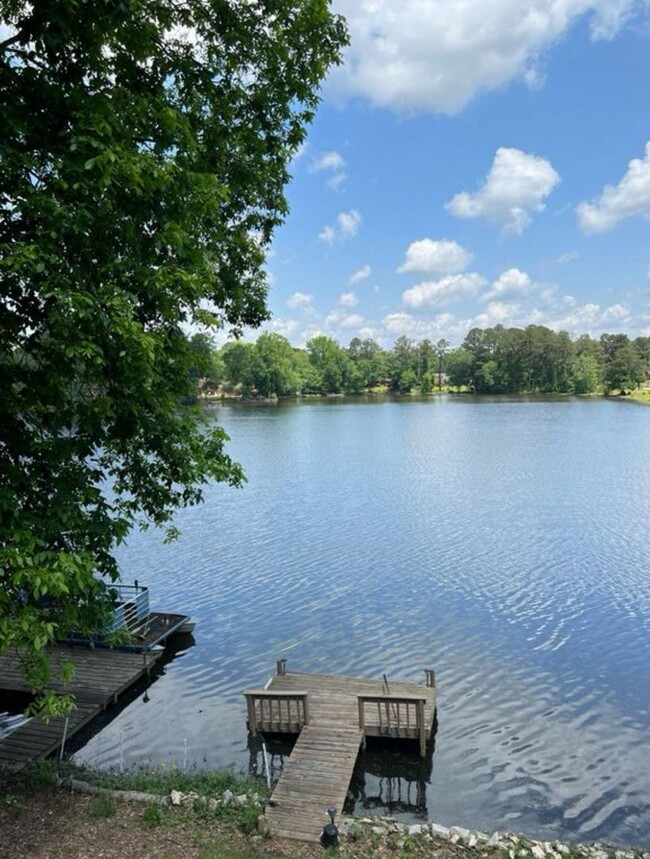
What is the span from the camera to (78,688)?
14.3 meters

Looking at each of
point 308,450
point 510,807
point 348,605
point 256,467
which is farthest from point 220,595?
point 308,450

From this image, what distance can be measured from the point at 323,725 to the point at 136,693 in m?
5.49

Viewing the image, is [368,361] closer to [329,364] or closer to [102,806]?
[329,364]

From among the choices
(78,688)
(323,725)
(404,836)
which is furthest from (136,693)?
(404,836)

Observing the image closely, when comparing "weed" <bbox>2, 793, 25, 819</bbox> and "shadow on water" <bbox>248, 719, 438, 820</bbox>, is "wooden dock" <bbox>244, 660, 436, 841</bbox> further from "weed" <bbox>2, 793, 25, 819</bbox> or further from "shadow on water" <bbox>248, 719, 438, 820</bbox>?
"weed" <bbox>2, 793, 25, 819</bbox>

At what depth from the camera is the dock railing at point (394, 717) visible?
39.4 feet

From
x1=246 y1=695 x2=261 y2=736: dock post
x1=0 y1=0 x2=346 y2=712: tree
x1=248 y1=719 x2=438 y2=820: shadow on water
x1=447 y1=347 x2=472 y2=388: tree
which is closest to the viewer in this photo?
x1=0 y1=0 x2=346 y2=712: tree

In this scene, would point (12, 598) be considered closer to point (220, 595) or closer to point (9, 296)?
point (9, 296)

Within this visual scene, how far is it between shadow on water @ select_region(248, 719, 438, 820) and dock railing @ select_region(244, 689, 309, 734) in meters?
0.40

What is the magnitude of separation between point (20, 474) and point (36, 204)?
108 inches

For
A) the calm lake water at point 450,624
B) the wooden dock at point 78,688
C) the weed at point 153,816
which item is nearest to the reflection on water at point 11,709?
the wooden dock at point 78,688

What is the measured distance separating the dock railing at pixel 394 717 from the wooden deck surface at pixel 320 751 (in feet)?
0.49

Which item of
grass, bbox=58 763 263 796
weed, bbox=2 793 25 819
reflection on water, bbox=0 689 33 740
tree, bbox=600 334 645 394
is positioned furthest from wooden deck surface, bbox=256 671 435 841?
tree, bbox=600 334 645 394

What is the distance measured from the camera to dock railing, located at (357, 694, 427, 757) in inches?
472
